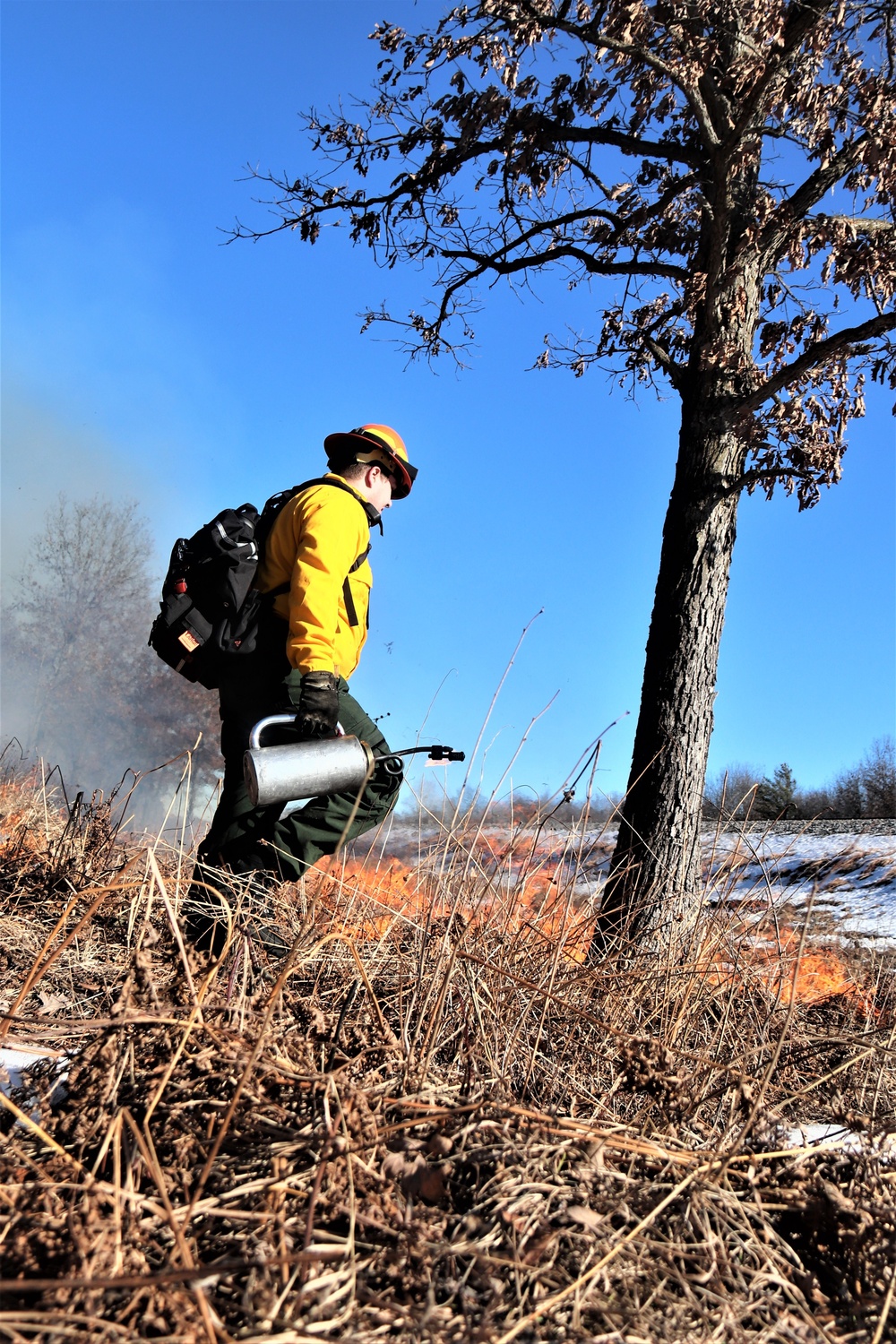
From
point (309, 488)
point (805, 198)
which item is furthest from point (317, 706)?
point (805, 198)

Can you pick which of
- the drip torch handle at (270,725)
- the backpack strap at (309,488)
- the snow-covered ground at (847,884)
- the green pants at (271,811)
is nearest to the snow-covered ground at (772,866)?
the snow-covered ground at (847,884)

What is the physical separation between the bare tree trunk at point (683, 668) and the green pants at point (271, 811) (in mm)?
1814

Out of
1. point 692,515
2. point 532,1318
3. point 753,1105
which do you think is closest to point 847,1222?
point 753,1105

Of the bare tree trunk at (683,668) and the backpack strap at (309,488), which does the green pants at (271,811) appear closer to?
the backpack strap at (309,488)

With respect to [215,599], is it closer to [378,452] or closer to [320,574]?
[320,574]

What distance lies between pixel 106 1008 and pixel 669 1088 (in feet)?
4.53

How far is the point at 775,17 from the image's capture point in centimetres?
501

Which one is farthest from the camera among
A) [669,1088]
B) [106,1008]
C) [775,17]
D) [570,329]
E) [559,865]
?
[570,329]

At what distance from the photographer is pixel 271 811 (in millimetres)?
3648

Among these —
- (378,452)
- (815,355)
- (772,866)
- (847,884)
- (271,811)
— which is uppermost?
(815,355)

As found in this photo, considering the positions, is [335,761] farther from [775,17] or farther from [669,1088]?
[775,17]

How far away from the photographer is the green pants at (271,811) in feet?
11.8

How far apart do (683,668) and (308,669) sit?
8.61 feet

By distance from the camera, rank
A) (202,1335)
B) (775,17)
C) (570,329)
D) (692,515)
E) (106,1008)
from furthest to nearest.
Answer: (570,329), (692,515), (775,17), (106,1008), (202,1335)
